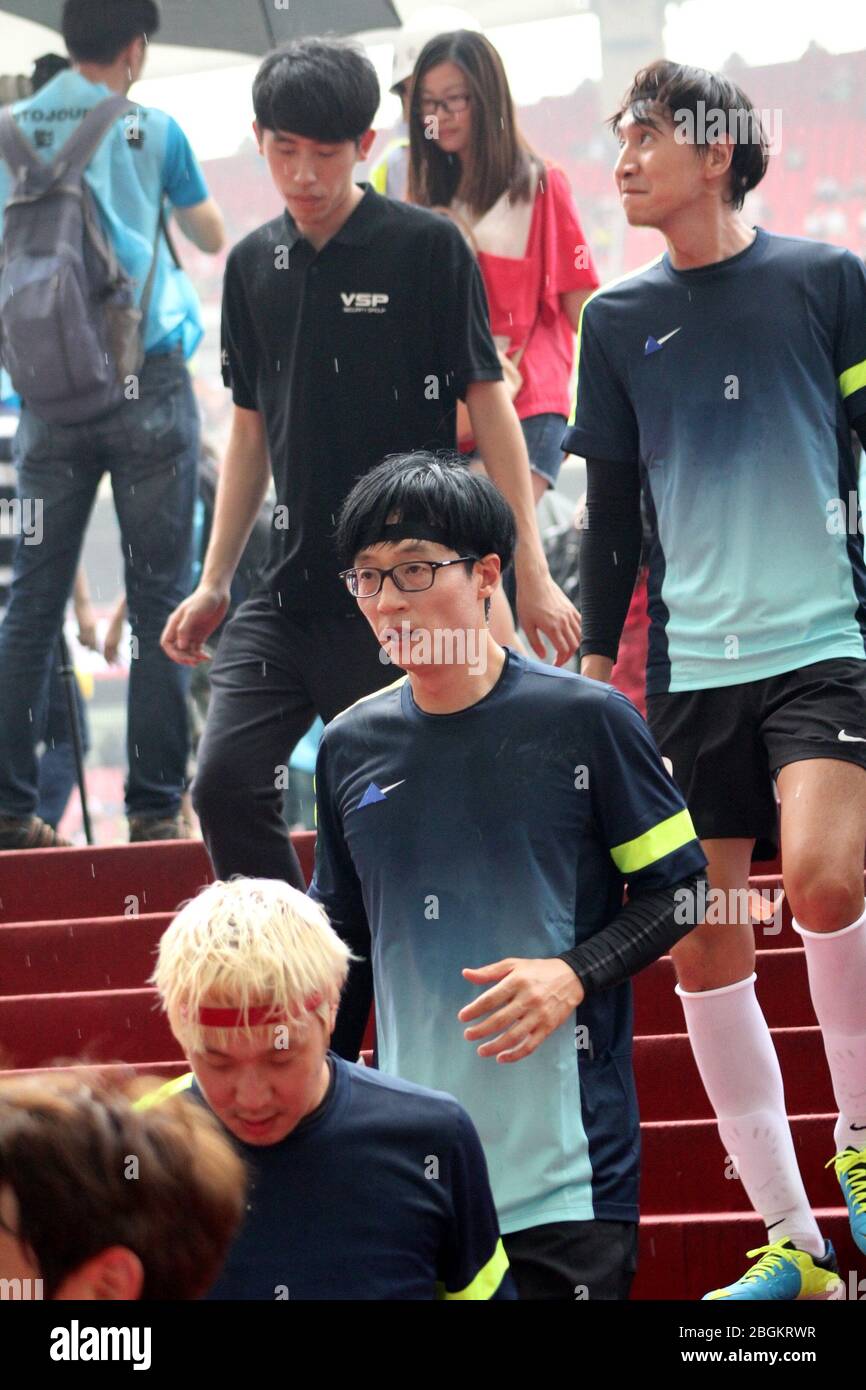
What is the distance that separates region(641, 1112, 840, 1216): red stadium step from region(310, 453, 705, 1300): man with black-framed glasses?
1.19 metres

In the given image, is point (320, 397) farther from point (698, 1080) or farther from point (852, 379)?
point (698, 1080)

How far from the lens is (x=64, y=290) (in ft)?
17.6

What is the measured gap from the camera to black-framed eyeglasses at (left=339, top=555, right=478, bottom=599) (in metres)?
3.06

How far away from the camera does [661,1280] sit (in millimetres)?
3758

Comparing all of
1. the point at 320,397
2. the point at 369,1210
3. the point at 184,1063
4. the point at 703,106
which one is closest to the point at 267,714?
the point at 320,397

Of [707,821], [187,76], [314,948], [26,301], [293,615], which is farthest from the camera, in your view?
[187,76]

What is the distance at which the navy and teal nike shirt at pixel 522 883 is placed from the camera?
2.82 m

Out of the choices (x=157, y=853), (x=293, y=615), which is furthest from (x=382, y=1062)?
(x=157, y=853)

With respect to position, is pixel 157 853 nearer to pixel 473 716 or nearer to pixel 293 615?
pixel 293 615

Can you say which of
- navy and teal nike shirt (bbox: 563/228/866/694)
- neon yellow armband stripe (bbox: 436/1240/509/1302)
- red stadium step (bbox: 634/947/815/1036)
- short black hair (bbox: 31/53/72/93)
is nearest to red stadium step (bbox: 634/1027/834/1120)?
red stadium step (bbox: 634/947/815/1036)

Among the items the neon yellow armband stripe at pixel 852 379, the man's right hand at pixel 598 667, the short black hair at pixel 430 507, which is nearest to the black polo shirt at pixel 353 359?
the man's right hand at pixel 598 667

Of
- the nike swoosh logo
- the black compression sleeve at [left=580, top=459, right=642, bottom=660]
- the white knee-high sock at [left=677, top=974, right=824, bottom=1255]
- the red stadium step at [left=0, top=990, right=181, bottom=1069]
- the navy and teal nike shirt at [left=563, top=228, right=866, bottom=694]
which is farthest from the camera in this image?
the red stadium step at [left=0, top=990, right=181, bottom=1069]

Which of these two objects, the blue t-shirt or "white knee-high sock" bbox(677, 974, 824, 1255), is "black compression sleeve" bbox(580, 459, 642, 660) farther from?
the blue t-shirt

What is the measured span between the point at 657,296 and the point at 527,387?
1633 mm
